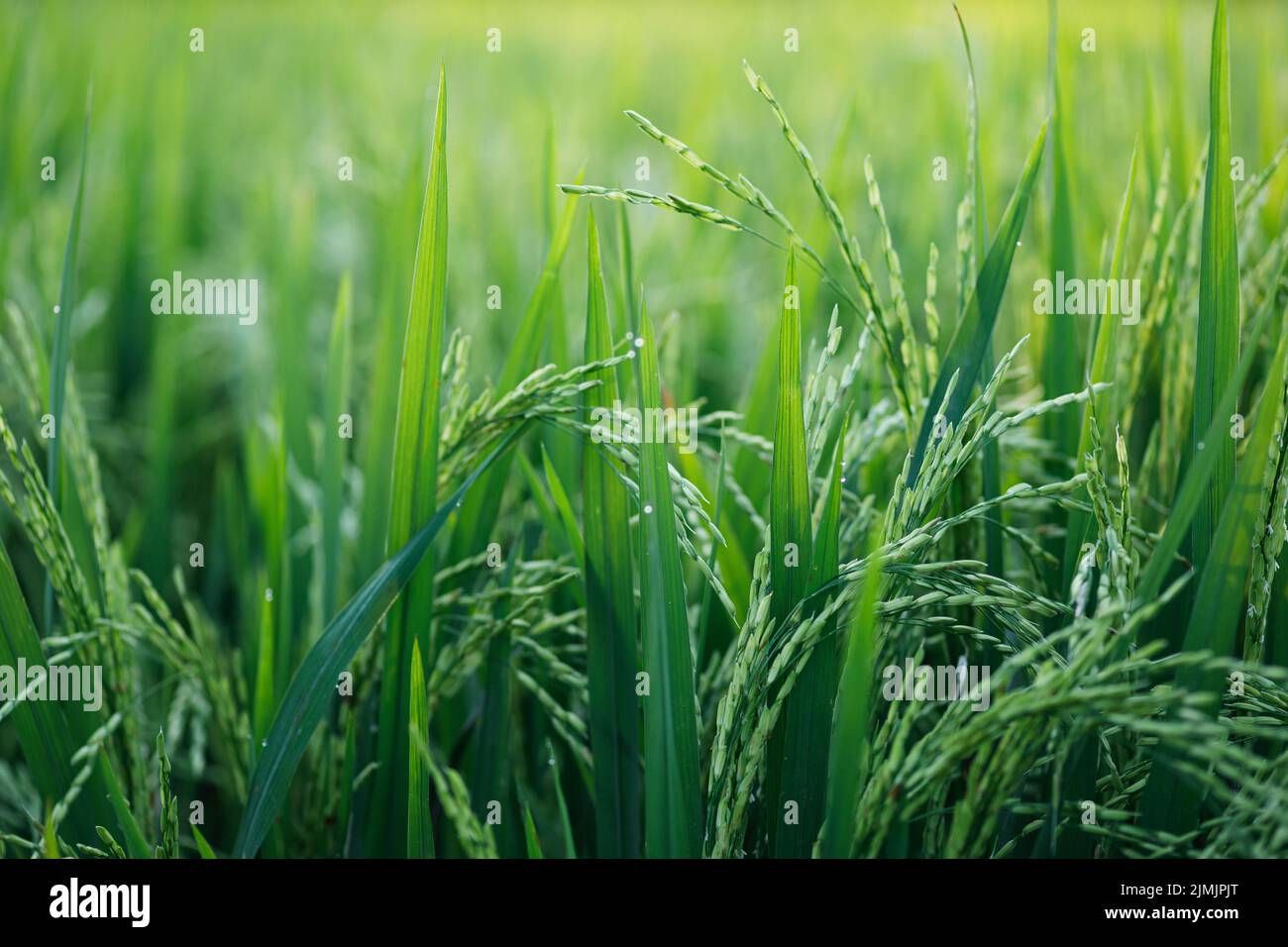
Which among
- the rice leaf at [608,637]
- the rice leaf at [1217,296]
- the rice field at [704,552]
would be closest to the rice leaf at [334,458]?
the rice field at [704,552]

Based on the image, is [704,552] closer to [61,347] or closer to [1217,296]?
[1217,296]

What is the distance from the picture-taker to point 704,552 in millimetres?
728

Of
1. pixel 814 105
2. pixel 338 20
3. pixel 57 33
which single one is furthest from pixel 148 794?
pixel 338 20

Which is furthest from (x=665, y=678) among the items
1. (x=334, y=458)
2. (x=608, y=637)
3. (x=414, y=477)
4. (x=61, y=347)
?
(x=61, y=347)

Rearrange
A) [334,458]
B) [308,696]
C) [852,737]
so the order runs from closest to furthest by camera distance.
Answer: [852,737] < [308,696] < [334,458]

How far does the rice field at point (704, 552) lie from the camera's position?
59cm

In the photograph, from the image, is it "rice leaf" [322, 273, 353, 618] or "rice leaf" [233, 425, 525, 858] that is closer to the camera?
"rice leaf" [233, 425, 525, 858]

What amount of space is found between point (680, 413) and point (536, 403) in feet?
0.50

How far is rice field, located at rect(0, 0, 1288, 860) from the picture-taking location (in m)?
0.59

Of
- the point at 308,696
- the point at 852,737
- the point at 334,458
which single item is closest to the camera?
the point at 852,737

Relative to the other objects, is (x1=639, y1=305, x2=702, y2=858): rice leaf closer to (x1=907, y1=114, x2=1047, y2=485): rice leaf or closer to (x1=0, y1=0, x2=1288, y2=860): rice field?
(x1=0, y1=0, x2=1288, y2=860): rice field

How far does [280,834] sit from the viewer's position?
75 cm

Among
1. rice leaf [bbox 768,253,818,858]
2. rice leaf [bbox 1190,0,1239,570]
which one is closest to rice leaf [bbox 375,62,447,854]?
rice leaf [bbox 768,253,818,858]
